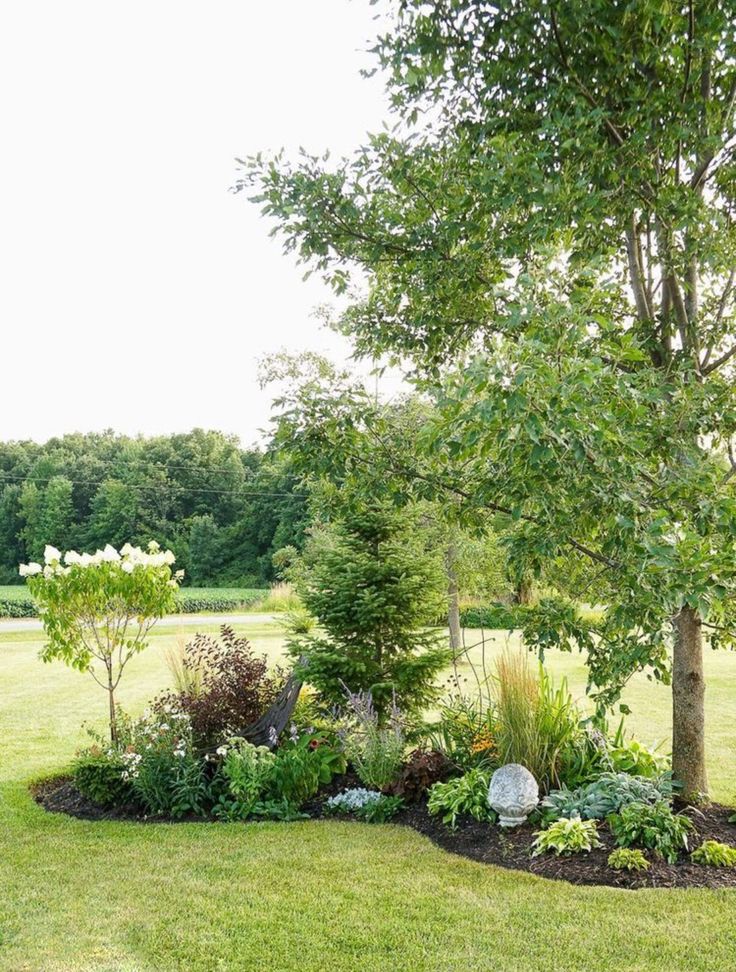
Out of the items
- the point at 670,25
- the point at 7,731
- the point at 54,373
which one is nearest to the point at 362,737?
the point at 7,731

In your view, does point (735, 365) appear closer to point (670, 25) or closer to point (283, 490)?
point (670, 25)

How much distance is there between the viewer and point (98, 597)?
591 centimetres

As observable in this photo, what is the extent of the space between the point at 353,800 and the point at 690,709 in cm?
236

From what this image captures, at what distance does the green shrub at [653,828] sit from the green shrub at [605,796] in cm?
13

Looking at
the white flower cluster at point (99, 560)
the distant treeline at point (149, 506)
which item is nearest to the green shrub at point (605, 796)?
the white flower cluster at point (99, 560)

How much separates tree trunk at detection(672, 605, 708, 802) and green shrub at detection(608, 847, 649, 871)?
0.84 metres

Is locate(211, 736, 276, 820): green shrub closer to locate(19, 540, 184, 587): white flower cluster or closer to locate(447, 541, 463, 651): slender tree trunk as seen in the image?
locate(19, 540, 184, 587): white flower cluster

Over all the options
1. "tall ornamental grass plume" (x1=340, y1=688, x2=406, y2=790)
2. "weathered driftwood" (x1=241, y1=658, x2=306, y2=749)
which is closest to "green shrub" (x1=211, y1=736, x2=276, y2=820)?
"weathered driftwood" (x1=241, y1=658, x2=306, y2=749)

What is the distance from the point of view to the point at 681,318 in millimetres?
4562

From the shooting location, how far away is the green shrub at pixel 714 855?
3971 millimetres

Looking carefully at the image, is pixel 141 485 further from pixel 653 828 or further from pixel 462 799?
pixel 653 828

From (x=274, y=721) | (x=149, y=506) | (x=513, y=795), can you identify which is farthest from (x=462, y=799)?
(x=149, y=506)

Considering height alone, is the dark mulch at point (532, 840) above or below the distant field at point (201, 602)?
above

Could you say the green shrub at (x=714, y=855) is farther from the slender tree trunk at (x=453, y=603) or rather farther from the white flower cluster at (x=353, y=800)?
the slender tree trunk at (x=453, y=603)
